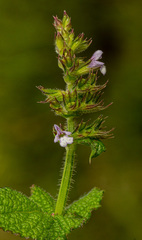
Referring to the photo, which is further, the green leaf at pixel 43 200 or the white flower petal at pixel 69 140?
the green leaf at pixel 43 200

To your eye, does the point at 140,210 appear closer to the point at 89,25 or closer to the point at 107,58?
the point at 107,58

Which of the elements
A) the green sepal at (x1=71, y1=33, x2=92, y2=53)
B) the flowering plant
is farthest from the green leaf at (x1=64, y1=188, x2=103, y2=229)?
the green sepal at (x1=71, y1=33, x2=92, y2=53)

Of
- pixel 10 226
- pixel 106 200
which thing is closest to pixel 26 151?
pixel 106 200

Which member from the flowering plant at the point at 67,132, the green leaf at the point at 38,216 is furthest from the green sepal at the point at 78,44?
the green leaf at the point at 38,216

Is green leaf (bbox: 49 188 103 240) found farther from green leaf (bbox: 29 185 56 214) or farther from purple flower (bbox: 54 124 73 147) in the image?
purple flower (bbox: 54 124 73 147)

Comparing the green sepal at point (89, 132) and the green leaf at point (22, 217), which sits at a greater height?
the green sepal at point (89, 132)

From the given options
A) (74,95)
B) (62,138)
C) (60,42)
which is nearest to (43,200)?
(62,138)

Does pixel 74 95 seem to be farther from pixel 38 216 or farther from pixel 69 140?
pixel 38 216

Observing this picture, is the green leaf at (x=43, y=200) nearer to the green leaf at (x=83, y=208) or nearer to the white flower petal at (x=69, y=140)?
the green leaf at (x=83, y=208)
